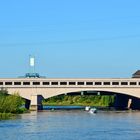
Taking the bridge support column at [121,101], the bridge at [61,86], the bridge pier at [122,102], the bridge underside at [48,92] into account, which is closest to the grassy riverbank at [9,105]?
the bridge underside at [48,92]

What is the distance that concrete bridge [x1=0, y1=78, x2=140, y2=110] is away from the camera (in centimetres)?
14938

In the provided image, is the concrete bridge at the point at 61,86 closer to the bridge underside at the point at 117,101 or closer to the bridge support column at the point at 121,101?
the bridge underside at the point at 117,101

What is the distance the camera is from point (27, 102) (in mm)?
156625

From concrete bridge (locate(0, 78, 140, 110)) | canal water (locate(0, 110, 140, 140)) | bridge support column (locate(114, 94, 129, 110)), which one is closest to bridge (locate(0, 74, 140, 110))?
concrete bridge (locate(0, 78, 140, 110))

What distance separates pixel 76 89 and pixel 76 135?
7163 cm

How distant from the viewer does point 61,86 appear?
14950cm

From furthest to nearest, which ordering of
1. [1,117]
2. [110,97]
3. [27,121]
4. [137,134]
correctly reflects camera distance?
[110,97] → [1,117] → [27,121] → [137,134]

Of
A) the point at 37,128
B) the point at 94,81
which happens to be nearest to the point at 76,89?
the point at 94,81

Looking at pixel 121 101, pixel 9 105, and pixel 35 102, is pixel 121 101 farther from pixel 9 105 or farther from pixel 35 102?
pixel 9 105

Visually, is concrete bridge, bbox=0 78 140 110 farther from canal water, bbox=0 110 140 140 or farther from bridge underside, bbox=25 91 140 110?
canal water, bbox=0 110 140 140

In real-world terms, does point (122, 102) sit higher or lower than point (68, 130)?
higher

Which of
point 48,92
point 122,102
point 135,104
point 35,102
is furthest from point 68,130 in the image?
point 122,102

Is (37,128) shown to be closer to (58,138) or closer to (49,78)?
(58,138)

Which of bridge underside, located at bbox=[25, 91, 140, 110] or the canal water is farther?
bridge underside, located at bbox=[25, 91, 140, 110]
